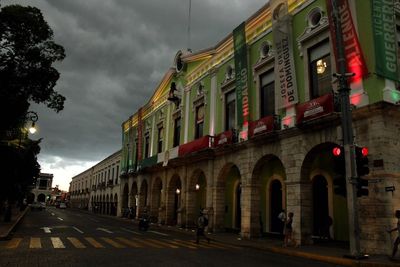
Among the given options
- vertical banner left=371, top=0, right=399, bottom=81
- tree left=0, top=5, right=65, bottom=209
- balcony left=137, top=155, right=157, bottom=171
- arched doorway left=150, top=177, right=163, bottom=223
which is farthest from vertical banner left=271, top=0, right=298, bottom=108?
arched doorway left=150, top=177, right=163, bottom=223

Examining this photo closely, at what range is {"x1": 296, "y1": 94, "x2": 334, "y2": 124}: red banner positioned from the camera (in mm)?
14742

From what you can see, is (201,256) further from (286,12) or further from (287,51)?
(286,12)

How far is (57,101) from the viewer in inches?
721

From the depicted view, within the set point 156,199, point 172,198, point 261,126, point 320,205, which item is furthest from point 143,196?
point 320,205

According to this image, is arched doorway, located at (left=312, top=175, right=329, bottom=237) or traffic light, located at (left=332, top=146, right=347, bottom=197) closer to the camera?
traffic light, located at (left=332, top=146, right=347, bottom=197)

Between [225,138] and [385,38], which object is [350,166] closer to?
[385,38]

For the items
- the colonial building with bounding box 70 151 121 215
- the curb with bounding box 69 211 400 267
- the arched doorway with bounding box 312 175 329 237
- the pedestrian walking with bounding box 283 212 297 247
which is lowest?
the curb with bounding box 69 211 400 267

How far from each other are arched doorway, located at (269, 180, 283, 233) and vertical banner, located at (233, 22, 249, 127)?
416 cm

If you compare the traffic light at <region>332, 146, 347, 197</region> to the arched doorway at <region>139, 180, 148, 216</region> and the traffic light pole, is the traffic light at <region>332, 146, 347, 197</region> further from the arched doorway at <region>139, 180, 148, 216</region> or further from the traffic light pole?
the arched doorway at <region>139, 180, 148, 216</region>

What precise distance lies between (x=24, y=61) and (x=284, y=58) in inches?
471

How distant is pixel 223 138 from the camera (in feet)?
73.6

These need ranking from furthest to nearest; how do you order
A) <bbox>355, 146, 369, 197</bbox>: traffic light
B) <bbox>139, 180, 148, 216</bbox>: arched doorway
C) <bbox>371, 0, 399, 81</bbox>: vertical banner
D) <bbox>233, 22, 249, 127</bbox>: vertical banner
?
<bbox>139, 180, 148, 216</bbox>: arched doorway, <bbox>233, 22, 249, 127</bbox>: vertical banner, <bbox>371, 0, 399, 81</bbox>: vertical banner, <bbox>355, 146, 369, 197</bbox>: traffic light

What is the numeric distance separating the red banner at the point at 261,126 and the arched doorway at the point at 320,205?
3.79 m

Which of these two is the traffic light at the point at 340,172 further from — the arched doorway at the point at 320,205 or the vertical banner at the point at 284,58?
the arched doorway at the point at 320,205
